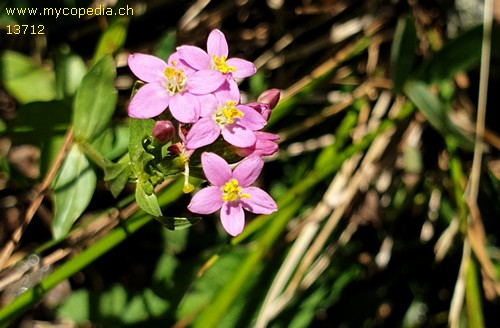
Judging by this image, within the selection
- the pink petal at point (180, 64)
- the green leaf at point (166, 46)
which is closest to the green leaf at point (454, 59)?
the green leaf at point (166, 46)

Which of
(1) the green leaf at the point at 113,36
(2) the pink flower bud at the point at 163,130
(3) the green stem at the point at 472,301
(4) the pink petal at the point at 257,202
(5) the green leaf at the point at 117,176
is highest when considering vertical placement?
(1) the green leaf at the point at 113,36

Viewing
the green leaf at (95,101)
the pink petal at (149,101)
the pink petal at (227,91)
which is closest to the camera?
the pink petal at (149,101)

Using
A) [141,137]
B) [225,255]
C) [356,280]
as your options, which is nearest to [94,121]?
[141,137]

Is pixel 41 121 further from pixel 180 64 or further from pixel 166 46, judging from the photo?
pixel 180 64

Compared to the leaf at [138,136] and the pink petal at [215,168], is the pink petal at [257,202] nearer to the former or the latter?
the pink petal at [215,168]

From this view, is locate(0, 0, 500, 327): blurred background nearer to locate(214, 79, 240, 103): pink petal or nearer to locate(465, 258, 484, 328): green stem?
locate(465, 258, 484, 328): green stem

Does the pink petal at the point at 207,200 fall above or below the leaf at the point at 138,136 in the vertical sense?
below

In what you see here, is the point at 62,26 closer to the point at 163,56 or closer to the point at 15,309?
the point at 163,56
